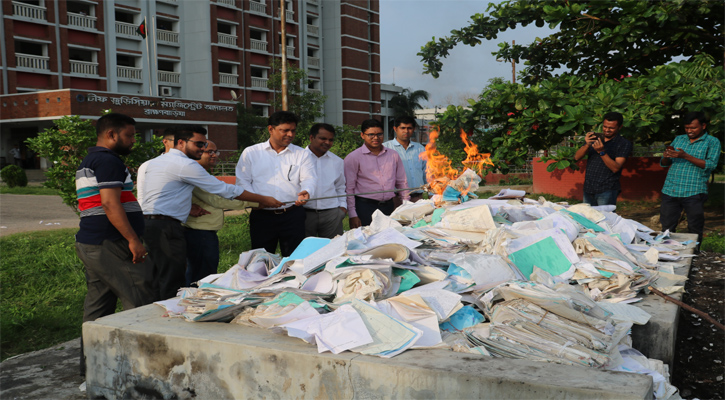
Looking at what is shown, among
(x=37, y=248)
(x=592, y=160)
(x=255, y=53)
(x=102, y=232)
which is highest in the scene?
(x=255, y=53)

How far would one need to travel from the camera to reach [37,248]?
26.9 ft

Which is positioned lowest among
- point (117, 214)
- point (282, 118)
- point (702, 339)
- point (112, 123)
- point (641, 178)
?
point (702, 339)

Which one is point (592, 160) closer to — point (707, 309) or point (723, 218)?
point (707, 309)

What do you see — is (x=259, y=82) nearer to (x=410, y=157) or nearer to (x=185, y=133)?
(x=410, y=157)

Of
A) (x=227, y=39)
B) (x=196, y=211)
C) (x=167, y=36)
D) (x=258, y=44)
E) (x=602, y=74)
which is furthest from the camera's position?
(x=258, y=44)

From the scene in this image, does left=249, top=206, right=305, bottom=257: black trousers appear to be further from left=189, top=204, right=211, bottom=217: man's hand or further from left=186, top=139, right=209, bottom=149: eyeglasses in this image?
left=186, top=139, right=209, bottom=149: eyeglasses

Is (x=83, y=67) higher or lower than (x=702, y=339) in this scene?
higher

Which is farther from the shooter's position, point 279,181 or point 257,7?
point 257,7

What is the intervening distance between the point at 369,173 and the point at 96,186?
3052mm

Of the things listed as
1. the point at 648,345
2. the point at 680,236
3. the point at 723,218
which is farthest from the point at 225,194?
the point at 723,218

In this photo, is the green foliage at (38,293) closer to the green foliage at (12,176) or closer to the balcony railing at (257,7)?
the green foliage at (12,176)

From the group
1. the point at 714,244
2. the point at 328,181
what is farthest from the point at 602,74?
the point at 328,181

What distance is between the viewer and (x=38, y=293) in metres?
5.86

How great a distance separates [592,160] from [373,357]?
4.63m
